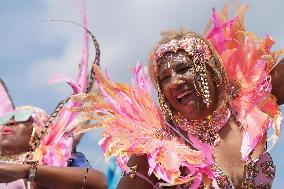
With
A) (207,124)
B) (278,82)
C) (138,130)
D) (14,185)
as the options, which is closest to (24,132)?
(14,185)

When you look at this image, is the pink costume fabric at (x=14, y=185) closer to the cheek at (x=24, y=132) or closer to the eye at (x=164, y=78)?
the cheek at (x=24, y=132)

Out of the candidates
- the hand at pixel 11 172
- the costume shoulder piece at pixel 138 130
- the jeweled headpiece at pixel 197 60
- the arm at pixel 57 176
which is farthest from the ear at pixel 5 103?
the jeweled headpiece at pixel 197 60

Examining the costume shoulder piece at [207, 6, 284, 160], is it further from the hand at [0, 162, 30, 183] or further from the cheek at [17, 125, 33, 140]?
the cheek at [17, 125, 33, 140]

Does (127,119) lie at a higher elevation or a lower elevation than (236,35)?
lower

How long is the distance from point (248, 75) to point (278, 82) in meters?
0.17

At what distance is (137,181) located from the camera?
3219 millimetres

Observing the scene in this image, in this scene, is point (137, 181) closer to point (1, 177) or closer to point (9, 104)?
point (1, 177)

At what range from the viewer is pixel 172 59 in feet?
11.1

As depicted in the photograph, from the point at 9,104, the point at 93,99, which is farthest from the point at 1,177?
the point at 9,104

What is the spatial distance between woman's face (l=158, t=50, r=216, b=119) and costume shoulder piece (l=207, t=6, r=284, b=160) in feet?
0.56

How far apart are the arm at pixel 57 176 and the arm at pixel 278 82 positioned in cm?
→ 139

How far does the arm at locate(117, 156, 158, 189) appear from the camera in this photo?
322cm

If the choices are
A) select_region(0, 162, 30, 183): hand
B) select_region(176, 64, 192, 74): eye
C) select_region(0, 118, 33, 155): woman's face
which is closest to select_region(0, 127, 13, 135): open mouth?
select_region(0, 118, 33, 155): woman's face

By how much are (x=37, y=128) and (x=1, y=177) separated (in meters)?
1.61
